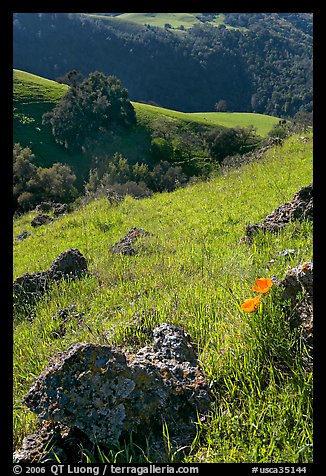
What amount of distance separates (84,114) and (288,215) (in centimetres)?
4983

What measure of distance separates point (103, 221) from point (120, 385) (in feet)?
29.9

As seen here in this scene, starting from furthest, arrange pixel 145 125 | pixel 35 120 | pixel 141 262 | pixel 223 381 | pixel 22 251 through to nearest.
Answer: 1. pixel 145 125
2. pixel 35 120
3. pixel 22 251
4. pixel 141 262
5. pixel 223 381

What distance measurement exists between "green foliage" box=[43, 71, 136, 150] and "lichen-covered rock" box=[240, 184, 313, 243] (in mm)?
46555

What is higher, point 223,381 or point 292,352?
point 292,352

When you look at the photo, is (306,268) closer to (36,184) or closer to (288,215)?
(288,215)

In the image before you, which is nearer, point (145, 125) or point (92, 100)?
point (92, 100)

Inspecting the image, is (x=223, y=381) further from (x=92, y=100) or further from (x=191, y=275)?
(x=92, y=100)

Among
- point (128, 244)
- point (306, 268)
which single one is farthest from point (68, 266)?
point (306, 268)

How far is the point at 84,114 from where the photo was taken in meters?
51.8

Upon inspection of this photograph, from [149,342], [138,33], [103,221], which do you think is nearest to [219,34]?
[138,33]

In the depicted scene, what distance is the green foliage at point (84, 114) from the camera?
165 feet

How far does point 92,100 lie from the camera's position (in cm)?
4978

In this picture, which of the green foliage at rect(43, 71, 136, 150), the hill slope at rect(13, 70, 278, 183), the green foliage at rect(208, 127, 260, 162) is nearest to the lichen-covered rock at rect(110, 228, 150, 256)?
the hill slope at rect(13, 70, 278, 183)
